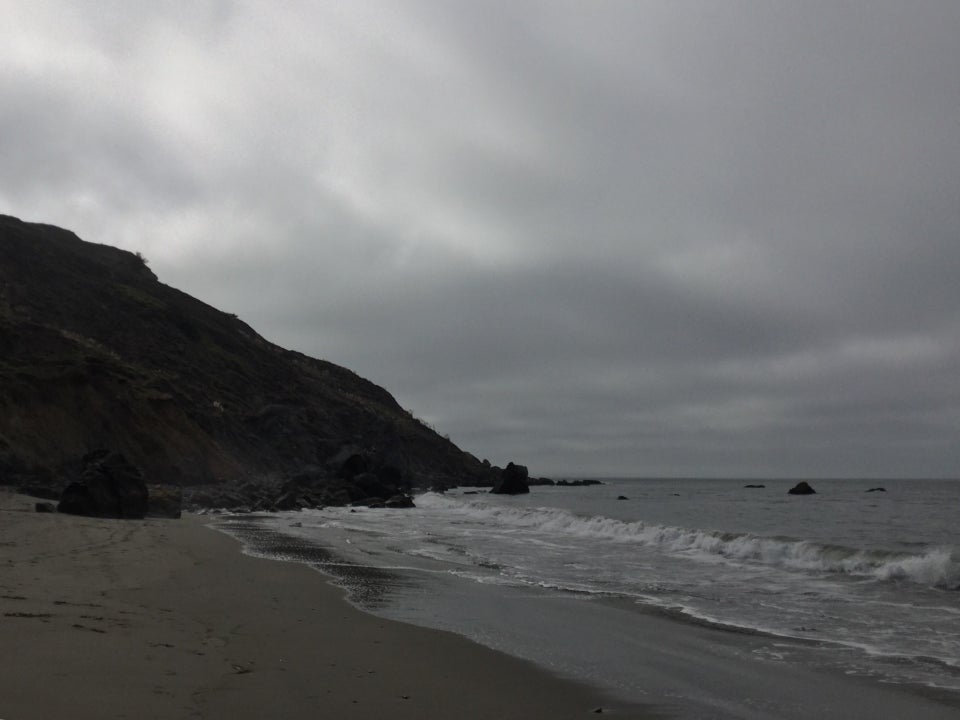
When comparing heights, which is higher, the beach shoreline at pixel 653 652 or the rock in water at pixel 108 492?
the rock in water at pixel 108 492

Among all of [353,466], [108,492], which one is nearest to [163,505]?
[108,492]

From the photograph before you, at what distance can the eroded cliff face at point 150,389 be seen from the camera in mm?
36750

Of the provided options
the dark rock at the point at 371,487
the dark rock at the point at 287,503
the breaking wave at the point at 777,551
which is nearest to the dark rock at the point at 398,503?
the dark rock at the point at 371,487

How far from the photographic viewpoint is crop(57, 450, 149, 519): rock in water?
21062mm

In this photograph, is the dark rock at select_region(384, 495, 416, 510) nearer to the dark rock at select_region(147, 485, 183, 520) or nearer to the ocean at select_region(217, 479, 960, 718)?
the dark rock at select_region(147, 485, 183, 520)

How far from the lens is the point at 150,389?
144 ft

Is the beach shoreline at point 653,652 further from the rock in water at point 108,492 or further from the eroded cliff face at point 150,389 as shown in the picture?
the eroded cliff face at point 150,389

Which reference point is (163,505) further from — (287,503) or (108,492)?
(287,503)

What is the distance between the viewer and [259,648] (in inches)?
277

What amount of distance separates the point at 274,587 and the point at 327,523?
19.2 metres

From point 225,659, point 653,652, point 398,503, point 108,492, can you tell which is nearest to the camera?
point 225,659

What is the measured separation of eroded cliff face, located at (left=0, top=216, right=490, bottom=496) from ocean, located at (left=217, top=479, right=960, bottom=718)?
1669 centimetres

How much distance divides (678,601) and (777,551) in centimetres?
914

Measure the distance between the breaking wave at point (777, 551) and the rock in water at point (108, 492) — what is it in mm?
13547
